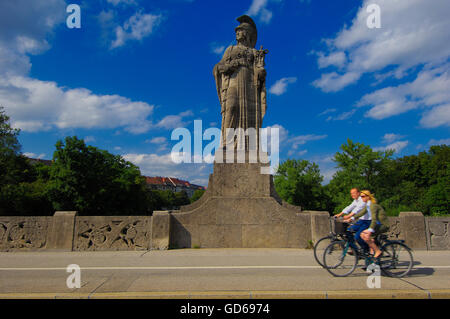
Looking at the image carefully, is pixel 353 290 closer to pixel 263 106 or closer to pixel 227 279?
pixel 227 279

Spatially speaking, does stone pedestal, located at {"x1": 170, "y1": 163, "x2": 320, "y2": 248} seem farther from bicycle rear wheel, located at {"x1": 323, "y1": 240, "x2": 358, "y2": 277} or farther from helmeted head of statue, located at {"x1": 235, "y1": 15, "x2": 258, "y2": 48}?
helmeted head of statue, located at {"x1": 235, "y1": 15, "x2": 258, "y2": 48}

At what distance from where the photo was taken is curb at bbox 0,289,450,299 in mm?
4570

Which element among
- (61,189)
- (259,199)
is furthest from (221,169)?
(61,189)

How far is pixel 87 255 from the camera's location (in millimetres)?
8711

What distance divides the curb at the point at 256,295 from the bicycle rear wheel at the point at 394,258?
1.15m

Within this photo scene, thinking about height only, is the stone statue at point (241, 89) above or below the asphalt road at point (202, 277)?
above

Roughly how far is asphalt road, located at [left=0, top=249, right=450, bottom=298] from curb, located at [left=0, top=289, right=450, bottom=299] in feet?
0.05

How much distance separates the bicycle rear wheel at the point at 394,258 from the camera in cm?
586

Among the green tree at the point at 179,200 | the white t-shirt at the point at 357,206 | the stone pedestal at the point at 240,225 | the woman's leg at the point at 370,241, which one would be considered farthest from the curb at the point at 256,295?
the green tree at the point at 179,200

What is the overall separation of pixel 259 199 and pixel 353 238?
4.68m

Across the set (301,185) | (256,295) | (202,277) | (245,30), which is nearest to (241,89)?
(245,30)

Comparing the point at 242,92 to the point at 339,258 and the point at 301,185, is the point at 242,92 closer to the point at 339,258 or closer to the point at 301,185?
the point at 339,258

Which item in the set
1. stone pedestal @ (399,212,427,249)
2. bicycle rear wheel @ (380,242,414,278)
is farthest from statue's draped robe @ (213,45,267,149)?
bicycle rear wheel @ (380,242,414,278)

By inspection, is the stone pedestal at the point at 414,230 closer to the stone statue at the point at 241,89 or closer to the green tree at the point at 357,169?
the stone statue at the point at 241,89
